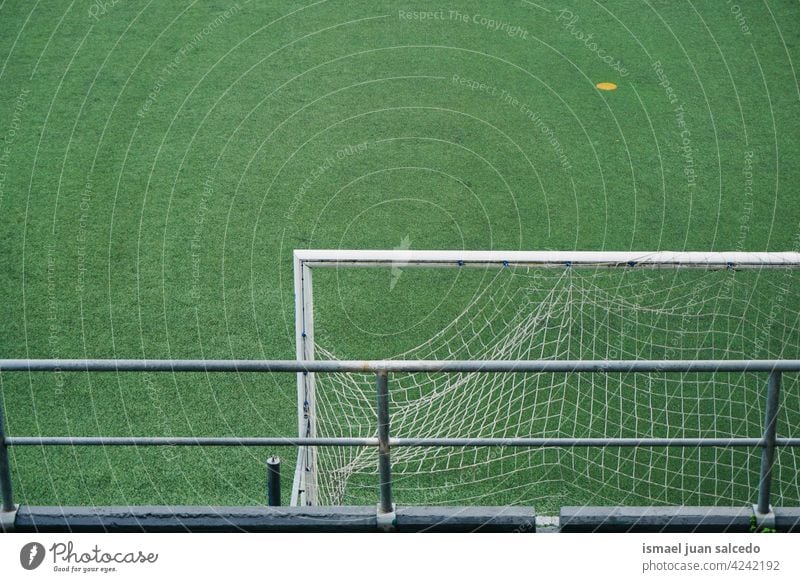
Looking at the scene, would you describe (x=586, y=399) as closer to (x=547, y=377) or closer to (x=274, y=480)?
(x=547, y=377)

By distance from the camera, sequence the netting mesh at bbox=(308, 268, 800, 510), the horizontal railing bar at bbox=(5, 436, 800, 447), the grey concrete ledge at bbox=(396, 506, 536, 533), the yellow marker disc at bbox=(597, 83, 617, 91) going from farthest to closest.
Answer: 1. the yellow marker disc at bbox=(597, 83, 617, 91)
2. the netting mesh at bbox=(308, 268, 800, 510)
3. the grey concrete ledge at bbox=(396, 506, 536, 533)
4. the horizontal railing bar at bbox=(5, 436, 800, 447)

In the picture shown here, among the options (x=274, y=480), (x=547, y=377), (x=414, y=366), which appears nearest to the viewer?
(x=414, y=366)

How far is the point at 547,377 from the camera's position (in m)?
6.56

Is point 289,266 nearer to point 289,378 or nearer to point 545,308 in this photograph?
point 289,378

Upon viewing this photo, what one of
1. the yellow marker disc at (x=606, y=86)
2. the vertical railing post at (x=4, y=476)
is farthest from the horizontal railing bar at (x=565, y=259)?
the yellow marker disc at (x=606, y=86)

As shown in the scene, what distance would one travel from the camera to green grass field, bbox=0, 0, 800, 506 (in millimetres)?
6492

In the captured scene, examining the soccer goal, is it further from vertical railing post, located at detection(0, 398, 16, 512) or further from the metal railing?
vertical railing post, located at detection(0, 398, 16, 512)

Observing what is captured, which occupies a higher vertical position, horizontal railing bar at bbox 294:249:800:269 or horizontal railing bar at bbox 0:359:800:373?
horizontal railing bar at bbox 294:249:800:269

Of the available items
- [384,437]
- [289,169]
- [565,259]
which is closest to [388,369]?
[384,437]

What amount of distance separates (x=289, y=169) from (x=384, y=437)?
16.5ft

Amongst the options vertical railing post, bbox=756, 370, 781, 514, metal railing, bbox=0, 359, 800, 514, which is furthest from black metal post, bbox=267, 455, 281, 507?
vertical railing post, bbox=756, 370, 781, 514

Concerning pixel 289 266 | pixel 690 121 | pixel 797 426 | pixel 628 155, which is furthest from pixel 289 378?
pixel 690 121

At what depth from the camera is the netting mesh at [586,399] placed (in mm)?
5746

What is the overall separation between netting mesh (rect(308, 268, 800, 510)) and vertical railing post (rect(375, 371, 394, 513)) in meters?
1.13
